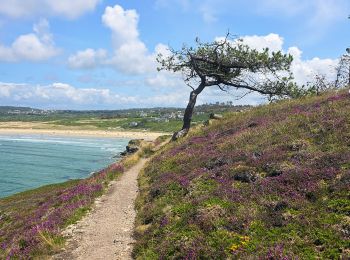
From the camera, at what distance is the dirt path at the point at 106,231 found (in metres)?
15.2

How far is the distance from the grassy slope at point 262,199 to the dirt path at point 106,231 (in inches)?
29.9

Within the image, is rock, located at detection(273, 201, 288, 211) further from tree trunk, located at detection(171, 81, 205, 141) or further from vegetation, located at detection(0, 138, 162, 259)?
tree trunk, located at detection(171, 81, 205, 141)

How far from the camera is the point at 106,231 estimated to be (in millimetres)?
17844

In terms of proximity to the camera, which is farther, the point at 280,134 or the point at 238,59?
the point at 238,59

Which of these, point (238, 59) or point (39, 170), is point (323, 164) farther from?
point (39, 170)

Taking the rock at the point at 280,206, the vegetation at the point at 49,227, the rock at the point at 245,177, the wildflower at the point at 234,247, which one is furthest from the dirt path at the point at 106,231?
the rock at the point at 280,206

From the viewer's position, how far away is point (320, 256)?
10.3m

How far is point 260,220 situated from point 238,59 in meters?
32.5

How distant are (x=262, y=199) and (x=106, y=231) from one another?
731cm

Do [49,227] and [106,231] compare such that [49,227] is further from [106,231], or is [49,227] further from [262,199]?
[262,199]

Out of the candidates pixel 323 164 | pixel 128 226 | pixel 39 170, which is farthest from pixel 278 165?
pixel 39 170

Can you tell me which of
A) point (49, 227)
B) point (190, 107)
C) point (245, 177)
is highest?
point (190, 107)

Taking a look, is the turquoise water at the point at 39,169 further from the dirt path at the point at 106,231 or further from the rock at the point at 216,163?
the rock at the point at 216,163

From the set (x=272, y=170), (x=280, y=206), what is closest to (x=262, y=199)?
(x=280, y=206)
